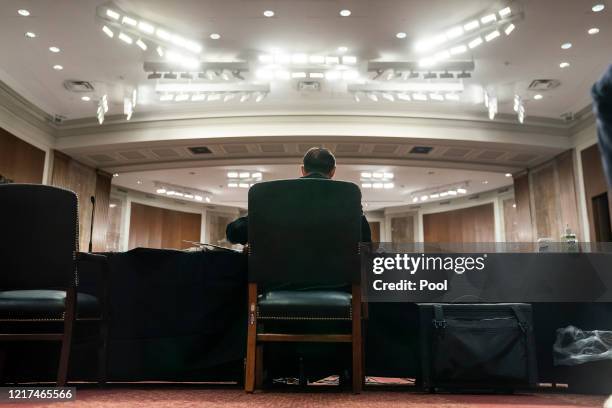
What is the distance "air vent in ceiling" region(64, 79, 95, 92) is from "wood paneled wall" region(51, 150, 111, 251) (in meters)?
2.16

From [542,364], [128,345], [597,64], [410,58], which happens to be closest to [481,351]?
[542,364]

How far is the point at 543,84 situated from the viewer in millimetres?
7691

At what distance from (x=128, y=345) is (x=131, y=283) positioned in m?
0.29

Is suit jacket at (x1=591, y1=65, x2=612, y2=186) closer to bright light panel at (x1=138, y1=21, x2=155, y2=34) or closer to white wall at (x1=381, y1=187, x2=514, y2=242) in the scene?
bright light panel at (x1=138, y1=21, x2=155, y2=34)

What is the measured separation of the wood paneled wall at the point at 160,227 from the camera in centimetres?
1517

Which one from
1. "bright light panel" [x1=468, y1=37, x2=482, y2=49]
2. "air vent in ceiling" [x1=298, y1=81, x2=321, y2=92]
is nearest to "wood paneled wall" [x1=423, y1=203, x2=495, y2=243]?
"air vent in ceiling" [x1=298, y1=81, x2=321, y2=92]

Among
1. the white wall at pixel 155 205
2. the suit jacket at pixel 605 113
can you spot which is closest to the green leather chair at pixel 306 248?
the suit jacket at pixel 605 113

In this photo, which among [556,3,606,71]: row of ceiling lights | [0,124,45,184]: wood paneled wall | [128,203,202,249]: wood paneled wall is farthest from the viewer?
[128,203,202,249]: wood paneled wall

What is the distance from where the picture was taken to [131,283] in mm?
2215

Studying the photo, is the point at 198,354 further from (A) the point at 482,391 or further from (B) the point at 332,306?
(A) the point at 482,391

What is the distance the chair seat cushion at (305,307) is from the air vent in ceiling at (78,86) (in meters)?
7.25

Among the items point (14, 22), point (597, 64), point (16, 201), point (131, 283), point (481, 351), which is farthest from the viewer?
point (597, 64)

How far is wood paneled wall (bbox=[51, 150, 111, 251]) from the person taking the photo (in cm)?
966

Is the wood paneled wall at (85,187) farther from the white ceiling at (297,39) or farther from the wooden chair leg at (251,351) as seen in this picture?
the wooden chair leg at (251,351)
